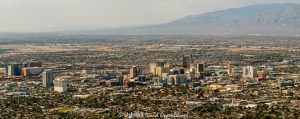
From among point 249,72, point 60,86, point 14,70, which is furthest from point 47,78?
point 249,72

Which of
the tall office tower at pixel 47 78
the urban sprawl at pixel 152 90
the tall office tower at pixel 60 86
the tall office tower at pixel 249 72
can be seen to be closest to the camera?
the urban sprawl at pixel 152 90

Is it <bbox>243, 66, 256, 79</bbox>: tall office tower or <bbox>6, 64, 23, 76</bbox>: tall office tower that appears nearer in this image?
<bbox>243, 66, 256, 79</bbox>: tall office tower

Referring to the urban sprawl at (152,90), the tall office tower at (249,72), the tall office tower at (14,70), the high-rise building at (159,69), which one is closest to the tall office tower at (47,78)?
the urban sprawl at (152,90)

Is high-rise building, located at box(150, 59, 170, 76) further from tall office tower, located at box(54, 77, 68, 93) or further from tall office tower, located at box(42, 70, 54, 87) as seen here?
tall office tower, located at box(54, 77, 68, 93)

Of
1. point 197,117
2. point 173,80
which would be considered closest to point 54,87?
point 173,80

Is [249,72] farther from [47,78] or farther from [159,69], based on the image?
[47,78]

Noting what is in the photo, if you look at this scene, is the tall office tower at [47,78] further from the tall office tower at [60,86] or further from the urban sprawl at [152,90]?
the tall office tower at [60,86]

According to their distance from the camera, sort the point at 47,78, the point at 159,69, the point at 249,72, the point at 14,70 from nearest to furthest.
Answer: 1. the point at 47,78
2. the point at 249,72
3. the point at 159,69
4. the point at 14,70

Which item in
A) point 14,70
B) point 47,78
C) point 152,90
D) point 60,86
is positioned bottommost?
point 152,90

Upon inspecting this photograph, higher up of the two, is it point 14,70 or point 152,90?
point 14,70

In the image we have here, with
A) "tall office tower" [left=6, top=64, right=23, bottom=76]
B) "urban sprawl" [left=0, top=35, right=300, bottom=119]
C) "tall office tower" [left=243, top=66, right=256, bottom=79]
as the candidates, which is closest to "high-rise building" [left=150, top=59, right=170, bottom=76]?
"urban sprawl" [left=0, top=35, right=300, bottom=119]

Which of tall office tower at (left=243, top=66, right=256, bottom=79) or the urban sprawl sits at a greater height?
tall office tower at (left=243, top=66, right=256, bottom=79)
